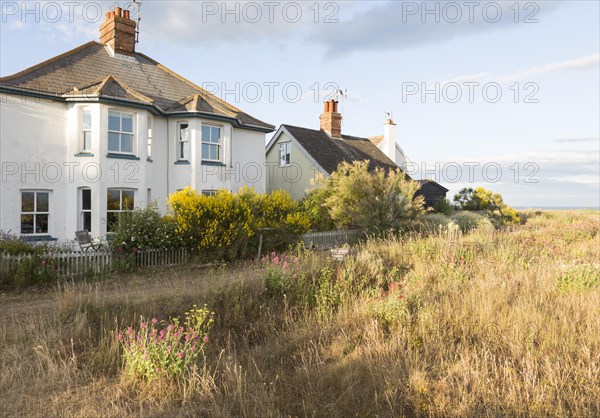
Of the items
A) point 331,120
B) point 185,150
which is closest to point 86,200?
point 185,150

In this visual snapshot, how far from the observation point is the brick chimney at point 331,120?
2947 cm

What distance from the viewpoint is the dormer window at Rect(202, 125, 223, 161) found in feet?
61.2

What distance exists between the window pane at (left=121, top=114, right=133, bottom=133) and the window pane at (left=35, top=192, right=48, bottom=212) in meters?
3.85

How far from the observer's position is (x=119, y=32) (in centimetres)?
1950

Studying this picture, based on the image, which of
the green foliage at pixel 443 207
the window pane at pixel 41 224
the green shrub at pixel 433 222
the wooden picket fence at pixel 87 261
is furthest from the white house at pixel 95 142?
the green foliage at pixel 443 207

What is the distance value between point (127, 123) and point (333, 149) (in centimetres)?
1405

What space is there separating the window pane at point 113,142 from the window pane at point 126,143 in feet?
0.65

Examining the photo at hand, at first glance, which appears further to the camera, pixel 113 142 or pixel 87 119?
pixel 113 142

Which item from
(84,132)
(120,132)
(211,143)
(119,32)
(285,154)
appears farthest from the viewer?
(285,154)

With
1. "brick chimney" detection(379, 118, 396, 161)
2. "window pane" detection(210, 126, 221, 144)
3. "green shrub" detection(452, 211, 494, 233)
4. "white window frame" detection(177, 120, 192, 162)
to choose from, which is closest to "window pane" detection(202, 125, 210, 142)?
"window pane" detection(210, 126, 221, 144)

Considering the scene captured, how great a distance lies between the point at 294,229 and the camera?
15094 mm

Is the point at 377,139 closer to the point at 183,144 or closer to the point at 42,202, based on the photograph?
the point at 183,144

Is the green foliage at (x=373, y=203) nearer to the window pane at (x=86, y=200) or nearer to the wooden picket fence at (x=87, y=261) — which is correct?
the wooden picket fence at (x=87, y=261)

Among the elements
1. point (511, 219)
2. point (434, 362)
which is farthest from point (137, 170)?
point (511, 219)
